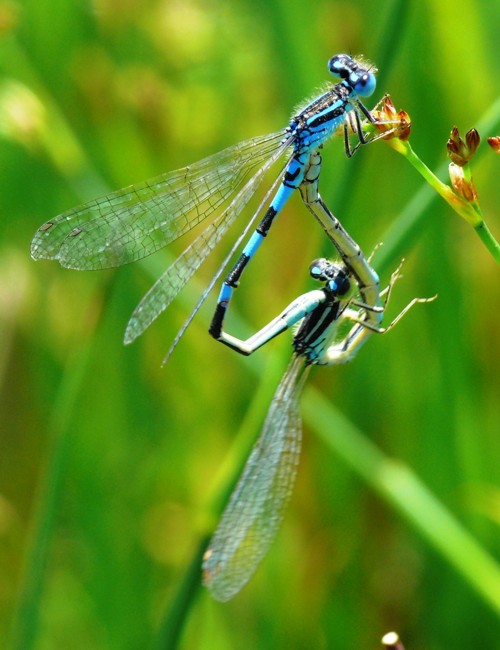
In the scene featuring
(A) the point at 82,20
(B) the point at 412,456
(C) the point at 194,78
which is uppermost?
(A) the point at 82,20

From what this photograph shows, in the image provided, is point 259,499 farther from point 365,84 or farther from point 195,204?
point 365,84

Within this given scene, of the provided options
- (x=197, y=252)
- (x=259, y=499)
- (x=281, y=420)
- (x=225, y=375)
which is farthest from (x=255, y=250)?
(x=225, y=375)

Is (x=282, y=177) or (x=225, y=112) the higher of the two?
(x=225, y=112)

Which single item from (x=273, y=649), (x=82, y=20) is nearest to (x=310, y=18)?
(x=82, y=20)

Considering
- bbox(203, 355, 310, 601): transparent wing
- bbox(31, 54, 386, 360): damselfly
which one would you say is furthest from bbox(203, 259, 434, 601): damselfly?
bbox(31, 54, 386, 360): damselfly

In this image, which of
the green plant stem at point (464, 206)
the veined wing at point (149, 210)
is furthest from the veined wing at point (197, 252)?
the green plant stem at point (464, 206)

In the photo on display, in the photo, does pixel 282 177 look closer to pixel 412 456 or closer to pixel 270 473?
pixel 270 473
